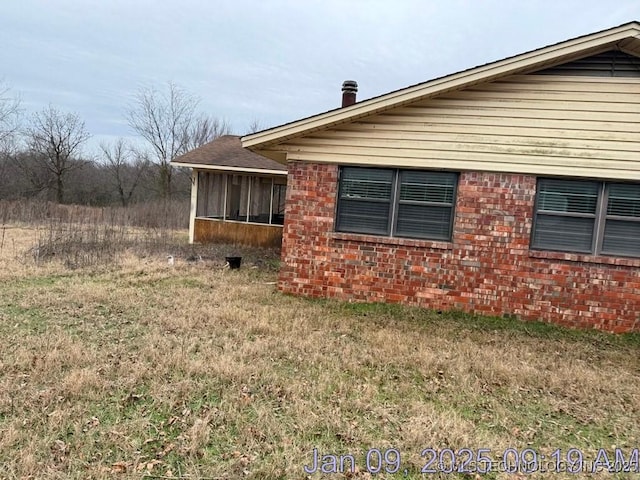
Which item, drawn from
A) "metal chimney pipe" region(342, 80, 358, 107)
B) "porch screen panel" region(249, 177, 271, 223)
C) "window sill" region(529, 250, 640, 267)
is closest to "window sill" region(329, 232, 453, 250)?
"window sill" region(529, 250, 640, 267)

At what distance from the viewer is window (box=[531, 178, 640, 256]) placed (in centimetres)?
640

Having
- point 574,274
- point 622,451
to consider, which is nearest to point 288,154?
point 574,274

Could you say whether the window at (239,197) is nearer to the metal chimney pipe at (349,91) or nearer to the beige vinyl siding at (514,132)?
the metal chimney pipe at (349,91)

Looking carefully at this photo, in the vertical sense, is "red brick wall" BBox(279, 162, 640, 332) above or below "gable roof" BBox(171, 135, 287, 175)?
below

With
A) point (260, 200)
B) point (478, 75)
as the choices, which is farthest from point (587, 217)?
point (260, 200)

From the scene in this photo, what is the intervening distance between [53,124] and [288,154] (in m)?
32.2

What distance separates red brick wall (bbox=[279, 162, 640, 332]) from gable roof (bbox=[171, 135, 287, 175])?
6.27 metres

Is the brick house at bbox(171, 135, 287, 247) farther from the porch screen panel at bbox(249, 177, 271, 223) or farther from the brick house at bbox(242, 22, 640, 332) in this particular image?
the brick house at bbox(242, 22, 640, 332)

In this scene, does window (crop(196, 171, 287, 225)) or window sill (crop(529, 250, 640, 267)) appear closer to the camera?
window sill (crop(529, 250, 640, 267))

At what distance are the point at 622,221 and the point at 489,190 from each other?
1947 millimetres

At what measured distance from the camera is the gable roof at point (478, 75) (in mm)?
5957

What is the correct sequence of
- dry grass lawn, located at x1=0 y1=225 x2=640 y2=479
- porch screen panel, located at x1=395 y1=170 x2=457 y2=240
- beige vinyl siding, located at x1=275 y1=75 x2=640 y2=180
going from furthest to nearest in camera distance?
porch screen panel, located at x1=395 y1=170 x2=457 y2=240 < beige vinyl siding, located at x1=275 y1=75 x2=640 y2=180 < dry grass lawn, located at x1=0 y1=225 x2=640 y2=479

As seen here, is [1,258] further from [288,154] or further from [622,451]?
[622,451]

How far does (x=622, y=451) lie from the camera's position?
3.27 meters
